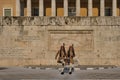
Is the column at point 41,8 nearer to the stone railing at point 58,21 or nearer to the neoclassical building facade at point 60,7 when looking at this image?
the neoclassical building facade at point 60,7

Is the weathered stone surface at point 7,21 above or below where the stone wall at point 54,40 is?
above

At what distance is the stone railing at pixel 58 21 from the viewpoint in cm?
2754

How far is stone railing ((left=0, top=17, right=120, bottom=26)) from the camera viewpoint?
27.5 m

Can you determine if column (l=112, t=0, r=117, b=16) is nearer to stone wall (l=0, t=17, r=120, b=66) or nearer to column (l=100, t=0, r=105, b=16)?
column (l=100, t=0, r=105, b=16)

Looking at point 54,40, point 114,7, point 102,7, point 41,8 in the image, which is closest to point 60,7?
point 41,8

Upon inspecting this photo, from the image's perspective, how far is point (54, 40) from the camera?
27.8 m

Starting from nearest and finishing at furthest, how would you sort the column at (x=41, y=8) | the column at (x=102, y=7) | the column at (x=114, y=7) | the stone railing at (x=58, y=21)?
the stone railing at (x=58, y=21) → the column at (x=102, y=7) → the column at (x=114, y=7) → the column at (x=41, y=8)

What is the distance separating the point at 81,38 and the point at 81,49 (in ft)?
2.54

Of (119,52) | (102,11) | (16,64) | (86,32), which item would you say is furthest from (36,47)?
(102,11)

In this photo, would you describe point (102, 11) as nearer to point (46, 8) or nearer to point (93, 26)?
point (46, 8)

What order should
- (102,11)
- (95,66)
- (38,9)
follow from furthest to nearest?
(38,9), (102,11), (95,66)

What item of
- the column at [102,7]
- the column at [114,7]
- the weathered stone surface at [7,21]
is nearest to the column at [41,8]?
the column at [102,7]

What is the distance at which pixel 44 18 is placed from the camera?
27625 millimetres

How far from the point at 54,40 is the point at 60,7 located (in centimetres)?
3808
